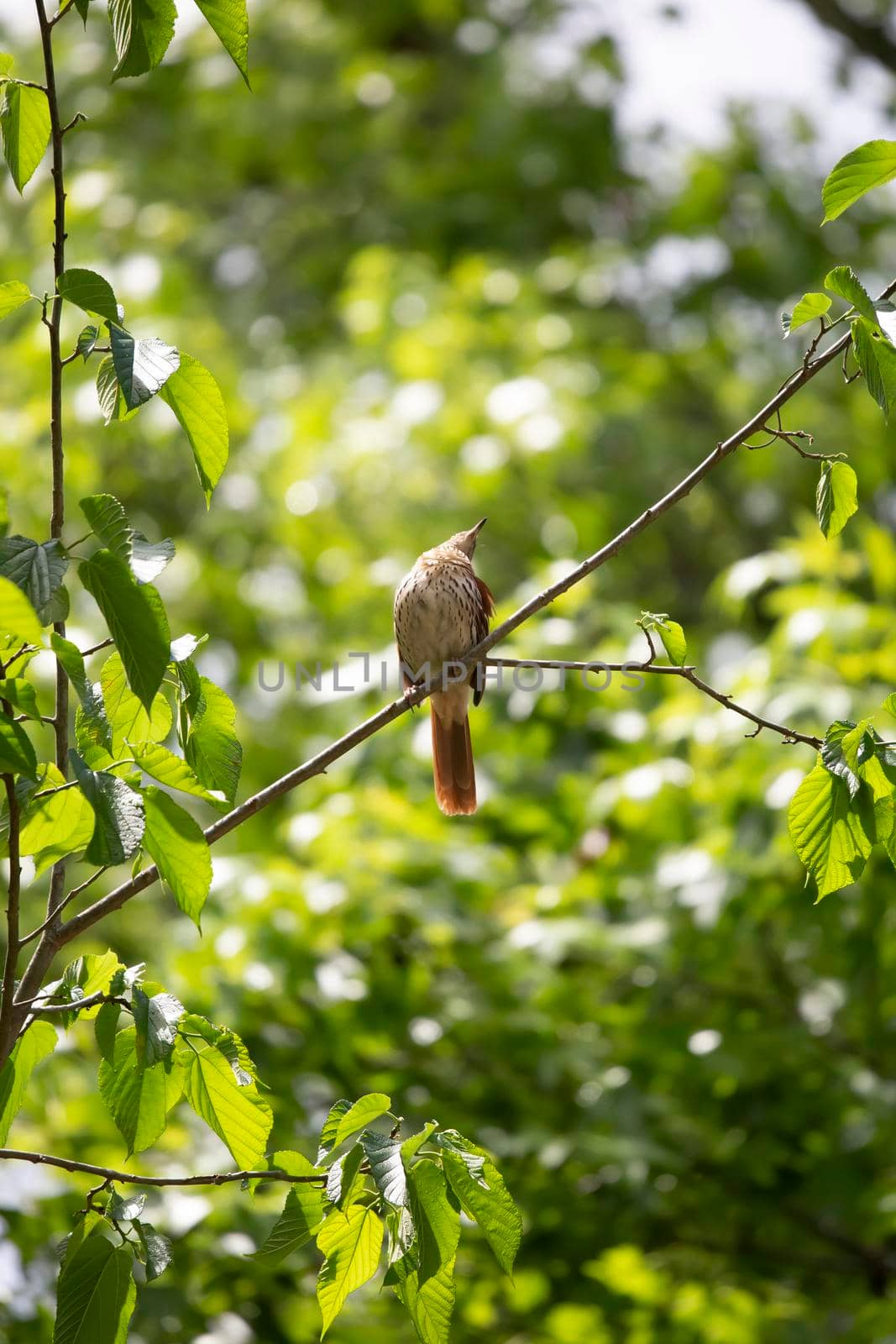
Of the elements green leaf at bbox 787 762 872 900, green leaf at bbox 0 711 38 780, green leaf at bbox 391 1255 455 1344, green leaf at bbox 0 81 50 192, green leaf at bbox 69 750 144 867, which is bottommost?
green leaf at bbox 391 1255 455 1344

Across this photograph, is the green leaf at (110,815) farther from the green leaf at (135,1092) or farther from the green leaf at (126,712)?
the green leaf at (135,1092)

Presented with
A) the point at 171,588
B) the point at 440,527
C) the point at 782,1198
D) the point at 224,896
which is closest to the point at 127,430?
the point at 171,588

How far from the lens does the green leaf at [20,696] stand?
4.98ft

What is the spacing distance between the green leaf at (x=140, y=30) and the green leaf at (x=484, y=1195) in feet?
4.70

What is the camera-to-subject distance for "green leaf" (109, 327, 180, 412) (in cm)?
159

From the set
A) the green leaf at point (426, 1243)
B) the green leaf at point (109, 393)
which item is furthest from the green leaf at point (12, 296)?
the green leaf at point (426, 1243)

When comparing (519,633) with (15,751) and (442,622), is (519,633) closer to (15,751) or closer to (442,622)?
(442,622)

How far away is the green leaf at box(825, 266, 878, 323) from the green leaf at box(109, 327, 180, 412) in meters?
0.84

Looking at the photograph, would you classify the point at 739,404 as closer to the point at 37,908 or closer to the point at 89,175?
the point at 89,175

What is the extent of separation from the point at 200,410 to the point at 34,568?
0.39 metres

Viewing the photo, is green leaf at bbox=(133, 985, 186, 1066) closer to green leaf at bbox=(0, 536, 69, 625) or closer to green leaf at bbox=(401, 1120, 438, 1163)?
green leaf at bbox=(401, 1120, 438, 1163)

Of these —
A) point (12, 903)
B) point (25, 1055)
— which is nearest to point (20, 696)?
point (12, 903)

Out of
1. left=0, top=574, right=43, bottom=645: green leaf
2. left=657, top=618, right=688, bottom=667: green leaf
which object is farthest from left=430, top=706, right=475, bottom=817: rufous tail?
left=0, top=574, right=43, bottom=645: green leaf

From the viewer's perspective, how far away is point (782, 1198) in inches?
173
